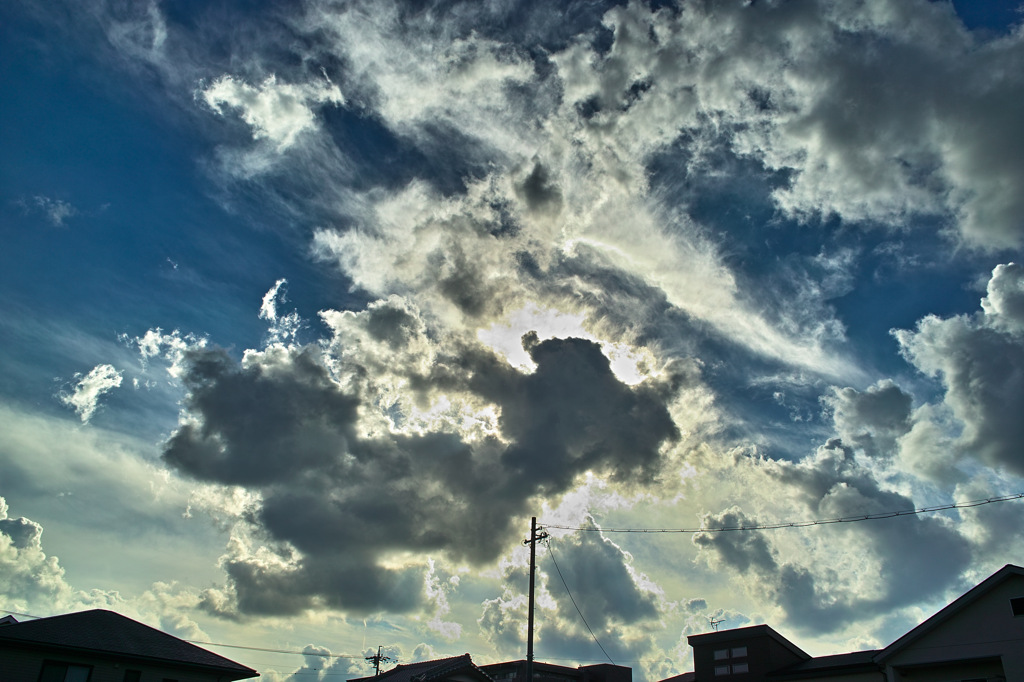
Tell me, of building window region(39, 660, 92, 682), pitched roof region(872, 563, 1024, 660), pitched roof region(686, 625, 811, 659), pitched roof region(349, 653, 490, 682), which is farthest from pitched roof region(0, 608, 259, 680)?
pitched roof region(872, 563, 1024, 660)

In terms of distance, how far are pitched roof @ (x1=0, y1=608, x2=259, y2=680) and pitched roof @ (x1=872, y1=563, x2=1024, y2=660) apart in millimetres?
33639

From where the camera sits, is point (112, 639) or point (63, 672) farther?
point (112, 639)

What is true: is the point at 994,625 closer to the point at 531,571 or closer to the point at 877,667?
the point at 877,667

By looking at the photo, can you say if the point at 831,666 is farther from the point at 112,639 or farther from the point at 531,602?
the point at 112,639

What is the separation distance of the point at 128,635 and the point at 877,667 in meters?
38.7

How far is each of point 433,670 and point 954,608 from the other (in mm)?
28376

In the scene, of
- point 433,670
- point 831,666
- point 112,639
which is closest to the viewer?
point 112,639

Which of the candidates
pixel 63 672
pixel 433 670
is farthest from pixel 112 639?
pixel 433 670

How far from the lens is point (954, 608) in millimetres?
30500

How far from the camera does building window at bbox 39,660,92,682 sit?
28.3 metres

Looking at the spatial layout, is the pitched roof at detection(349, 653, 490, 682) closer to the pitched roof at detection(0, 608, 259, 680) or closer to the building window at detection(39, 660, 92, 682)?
the pitched roof at detection(0, 608, 259, 680)

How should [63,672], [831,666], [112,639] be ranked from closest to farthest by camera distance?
[63,672]
[112,639]
[831,666]

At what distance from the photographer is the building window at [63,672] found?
92.9ft

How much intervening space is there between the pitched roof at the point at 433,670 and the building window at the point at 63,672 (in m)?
17.0
